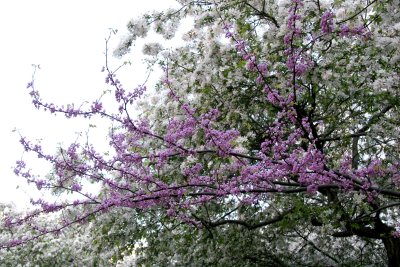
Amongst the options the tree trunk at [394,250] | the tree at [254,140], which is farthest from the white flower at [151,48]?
the tree trunk at [394,250]

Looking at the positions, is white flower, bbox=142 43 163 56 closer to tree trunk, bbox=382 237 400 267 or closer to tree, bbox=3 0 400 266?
tree, bbox=3 0 400 266

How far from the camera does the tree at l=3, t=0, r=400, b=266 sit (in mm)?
5332

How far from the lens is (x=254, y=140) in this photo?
31.6ft

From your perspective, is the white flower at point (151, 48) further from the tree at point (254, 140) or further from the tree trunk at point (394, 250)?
the tree trunk at point (394, 250)

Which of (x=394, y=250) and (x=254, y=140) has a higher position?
(x=254, y=140)

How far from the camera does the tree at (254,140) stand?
5332 mm

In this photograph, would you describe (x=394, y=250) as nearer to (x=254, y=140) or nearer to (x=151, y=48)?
(x=254, y=140)

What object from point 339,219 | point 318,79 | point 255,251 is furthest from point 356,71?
point 255,251

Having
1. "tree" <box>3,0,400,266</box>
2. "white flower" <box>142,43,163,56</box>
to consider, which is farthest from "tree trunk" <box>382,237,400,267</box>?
"white flower" <box>142,43,163,56</box>

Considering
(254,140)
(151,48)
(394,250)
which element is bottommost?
(394,250)

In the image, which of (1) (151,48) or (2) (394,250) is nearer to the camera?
(1) (151,48)

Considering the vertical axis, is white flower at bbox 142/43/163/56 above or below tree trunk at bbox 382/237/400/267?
above

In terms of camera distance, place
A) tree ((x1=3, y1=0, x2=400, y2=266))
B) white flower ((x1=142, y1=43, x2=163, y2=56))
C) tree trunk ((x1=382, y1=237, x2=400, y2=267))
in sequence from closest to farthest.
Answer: tree ((x1=3, y1=0, x2=400, y2=266)) < white flower ((x1=142, y1=43, x2=163, y2=56)) < tree trunk ((x1=382, y1=237, x2=400, y2=267))

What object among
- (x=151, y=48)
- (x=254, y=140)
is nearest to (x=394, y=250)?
(x=254, y=140)
